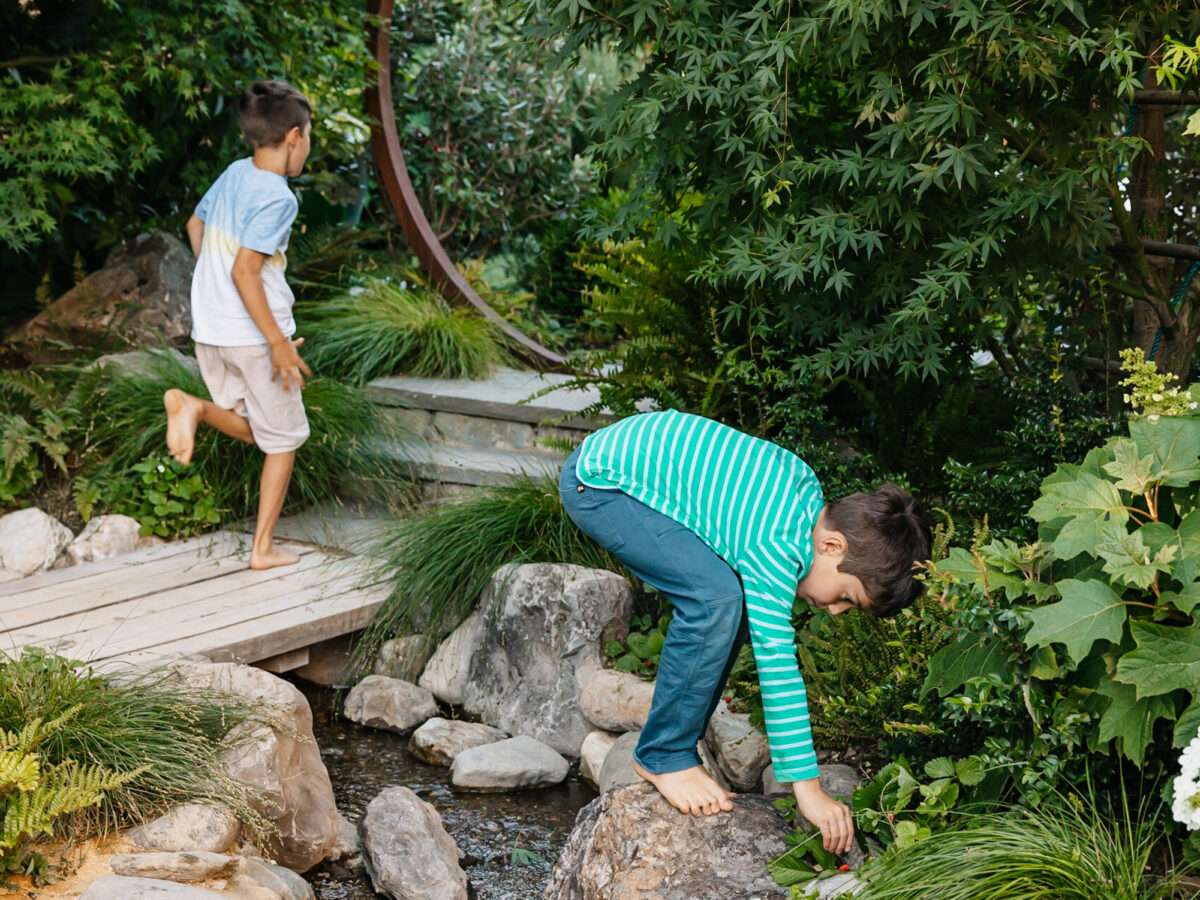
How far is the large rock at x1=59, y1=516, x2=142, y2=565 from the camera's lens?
15.9ft

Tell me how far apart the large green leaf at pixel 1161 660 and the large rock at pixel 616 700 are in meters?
1.97

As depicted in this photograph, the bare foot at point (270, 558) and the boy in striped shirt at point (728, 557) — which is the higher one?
the boy in striped shirt at point (728, 557)

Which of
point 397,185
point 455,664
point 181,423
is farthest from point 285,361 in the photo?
point 397,185

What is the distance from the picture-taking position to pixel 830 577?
8.48 ft

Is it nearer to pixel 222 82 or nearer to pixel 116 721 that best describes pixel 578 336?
pixel 222 82

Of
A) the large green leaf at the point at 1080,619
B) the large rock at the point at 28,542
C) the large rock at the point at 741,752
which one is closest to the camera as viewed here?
the large green leaf at the point at 1080,619

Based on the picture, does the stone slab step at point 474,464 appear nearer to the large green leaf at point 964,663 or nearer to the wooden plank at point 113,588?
the wooden plank at point 113,588

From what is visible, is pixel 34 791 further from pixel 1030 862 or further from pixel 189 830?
pixel 1030 862

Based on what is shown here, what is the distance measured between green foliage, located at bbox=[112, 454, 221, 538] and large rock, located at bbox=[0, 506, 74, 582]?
27 cm

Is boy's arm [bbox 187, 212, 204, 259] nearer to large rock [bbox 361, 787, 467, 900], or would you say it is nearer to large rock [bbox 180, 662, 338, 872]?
large rock [bbox 180, 662, 338, 872]

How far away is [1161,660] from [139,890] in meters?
2.00

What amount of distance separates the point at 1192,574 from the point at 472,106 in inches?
278

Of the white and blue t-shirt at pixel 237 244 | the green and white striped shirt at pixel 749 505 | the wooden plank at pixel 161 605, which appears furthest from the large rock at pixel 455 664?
the green and white striped shirt at pixel 749 505

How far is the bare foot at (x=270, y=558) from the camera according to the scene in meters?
4.69
